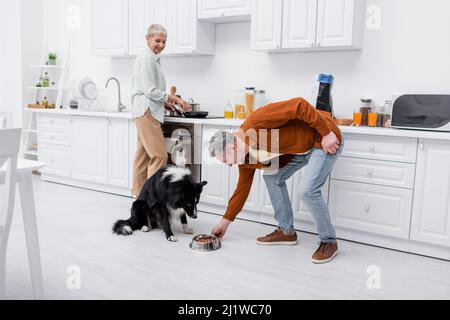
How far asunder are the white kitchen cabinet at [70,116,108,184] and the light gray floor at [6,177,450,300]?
113 centimetres

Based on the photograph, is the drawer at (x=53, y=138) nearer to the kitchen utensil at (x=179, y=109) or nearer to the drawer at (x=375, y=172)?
the kitchen utensil at (x=179, y=109)

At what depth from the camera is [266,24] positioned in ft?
Answer: 12.3

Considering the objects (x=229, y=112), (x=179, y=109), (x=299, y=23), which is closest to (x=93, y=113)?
(x=179, y=109)

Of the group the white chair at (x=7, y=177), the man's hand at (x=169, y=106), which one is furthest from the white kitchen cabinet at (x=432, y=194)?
the white chair at (x=7, y=177)

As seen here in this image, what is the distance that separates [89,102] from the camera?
5.15 m

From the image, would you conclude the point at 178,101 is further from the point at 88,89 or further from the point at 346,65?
the point at 88,89

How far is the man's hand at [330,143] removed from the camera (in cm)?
269

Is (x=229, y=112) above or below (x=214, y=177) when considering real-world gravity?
above

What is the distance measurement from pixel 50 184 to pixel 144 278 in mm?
2962

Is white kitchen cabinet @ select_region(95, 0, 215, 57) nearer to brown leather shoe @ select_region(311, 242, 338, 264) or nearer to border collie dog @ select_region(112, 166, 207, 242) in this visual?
border collie dog @ select_region(112, 166, 207, 242)

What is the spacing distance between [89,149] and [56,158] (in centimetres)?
58

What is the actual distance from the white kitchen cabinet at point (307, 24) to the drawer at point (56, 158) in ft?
8.11

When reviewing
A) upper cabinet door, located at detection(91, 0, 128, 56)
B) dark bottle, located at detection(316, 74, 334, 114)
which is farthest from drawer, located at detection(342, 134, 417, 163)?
upper cabinet door, located at detection(91, 0, 128, 56)
